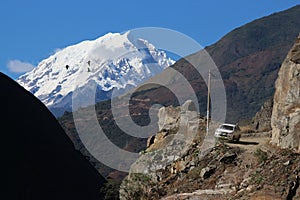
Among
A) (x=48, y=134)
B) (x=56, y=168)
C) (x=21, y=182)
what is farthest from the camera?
(x=48, y=134)

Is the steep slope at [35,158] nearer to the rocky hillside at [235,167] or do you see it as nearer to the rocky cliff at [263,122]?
the rocky cliff at [263,122]

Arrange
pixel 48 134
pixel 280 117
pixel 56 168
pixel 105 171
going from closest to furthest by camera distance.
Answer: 1. pixel 280 117
2. pixel 56 168
3. pixel 48 134
4. pixel 105 171

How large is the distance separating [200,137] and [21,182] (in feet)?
140

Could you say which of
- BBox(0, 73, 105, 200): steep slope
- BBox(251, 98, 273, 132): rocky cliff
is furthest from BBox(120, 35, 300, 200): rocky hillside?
BBox(0, 73, 105, 200): steep slope

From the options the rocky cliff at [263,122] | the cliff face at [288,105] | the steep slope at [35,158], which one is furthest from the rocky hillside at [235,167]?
the steep slope at [35,158]

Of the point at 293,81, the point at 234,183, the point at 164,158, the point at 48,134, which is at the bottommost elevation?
the point at 234,183

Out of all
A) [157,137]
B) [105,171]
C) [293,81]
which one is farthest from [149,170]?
[105,171]

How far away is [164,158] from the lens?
24.0 meters

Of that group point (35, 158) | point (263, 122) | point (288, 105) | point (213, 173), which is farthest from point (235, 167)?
point (35, 158)

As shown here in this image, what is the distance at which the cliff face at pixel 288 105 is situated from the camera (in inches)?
835

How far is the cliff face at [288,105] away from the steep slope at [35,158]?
43322 millimetres

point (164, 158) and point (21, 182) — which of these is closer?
point (164, 158)

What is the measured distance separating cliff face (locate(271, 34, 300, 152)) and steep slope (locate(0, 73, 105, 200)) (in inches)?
1706

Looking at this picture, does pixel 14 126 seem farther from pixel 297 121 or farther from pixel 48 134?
pixel 297 121
